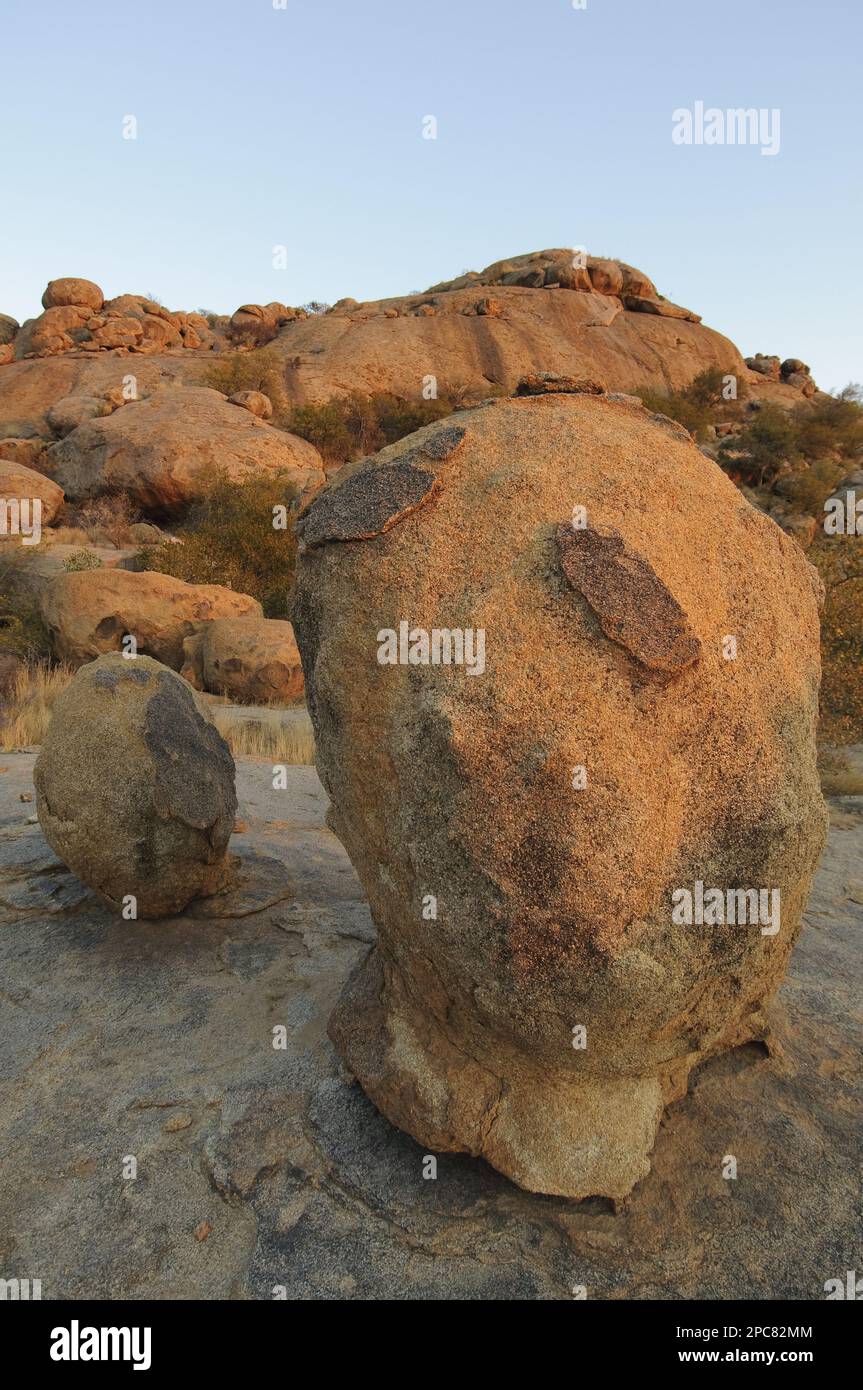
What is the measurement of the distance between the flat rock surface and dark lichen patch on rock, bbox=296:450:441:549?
1.66 m

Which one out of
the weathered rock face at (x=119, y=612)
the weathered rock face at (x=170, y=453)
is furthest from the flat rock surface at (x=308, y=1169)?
the weathered rock face at (x=170, y=453)

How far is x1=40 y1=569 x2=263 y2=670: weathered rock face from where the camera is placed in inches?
378

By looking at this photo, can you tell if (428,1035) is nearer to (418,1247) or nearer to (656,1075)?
(418,1247)

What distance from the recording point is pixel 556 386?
2510 millimetres

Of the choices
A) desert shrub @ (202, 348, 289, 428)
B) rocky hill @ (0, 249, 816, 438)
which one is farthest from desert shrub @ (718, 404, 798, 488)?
desert shrub @ (202, 348, 289, 428)

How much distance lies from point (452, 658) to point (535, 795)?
1.22 feet

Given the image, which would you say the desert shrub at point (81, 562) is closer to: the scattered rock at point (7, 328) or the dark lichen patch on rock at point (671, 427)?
the dark lichen patch on rock at point (671, 427)

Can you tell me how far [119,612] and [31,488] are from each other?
6.76 metres

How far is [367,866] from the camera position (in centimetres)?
230

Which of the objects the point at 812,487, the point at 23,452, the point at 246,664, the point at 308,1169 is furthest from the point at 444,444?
the point at 812,487

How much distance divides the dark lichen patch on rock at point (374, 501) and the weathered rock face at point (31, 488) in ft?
46.4

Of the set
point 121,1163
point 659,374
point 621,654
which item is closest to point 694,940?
point 621,654

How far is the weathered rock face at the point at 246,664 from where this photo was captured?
9.37m

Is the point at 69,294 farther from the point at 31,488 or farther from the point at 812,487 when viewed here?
the point at 812,487
